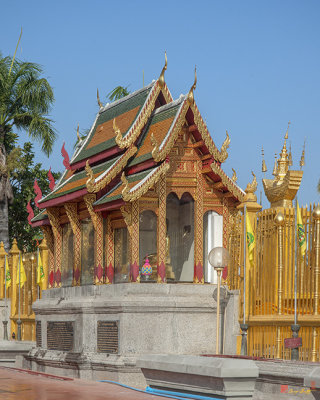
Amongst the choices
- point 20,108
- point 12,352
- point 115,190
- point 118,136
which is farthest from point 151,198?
point 20,108

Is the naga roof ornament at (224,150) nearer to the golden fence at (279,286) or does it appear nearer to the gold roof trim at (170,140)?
the gold roof trim at (170,140)

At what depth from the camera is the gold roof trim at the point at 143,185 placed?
16.4 metres

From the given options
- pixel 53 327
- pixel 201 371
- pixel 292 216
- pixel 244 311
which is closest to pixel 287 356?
pixel 244 311

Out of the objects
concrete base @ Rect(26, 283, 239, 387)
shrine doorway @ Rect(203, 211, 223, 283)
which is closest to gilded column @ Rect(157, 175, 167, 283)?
concrete base @ Rect(26, 283, 239, 387)

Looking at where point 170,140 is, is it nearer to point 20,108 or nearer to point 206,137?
point 206,137

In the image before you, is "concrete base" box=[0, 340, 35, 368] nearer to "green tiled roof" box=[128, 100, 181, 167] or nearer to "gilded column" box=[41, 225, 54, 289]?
"gilded column" box=[41, 225, 54, 289]

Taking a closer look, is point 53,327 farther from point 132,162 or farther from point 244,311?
point 244,311

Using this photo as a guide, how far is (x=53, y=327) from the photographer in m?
20.0

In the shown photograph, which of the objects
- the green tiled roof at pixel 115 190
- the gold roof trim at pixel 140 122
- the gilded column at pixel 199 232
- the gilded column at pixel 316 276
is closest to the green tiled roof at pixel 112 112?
the gold roof trim at pixel 140 122

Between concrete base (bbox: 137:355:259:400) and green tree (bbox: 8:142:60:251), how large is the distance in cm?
2497

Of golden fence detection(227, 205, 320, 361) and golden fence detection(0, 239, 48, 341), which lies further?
golden fence detection(0, 239, 48, 341)

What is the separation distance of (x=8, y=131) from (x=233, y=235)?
1961cm

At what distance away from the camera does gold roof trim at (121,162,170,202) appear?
53.8 feet

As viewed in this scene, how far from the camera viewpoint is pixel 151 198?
17.2m
